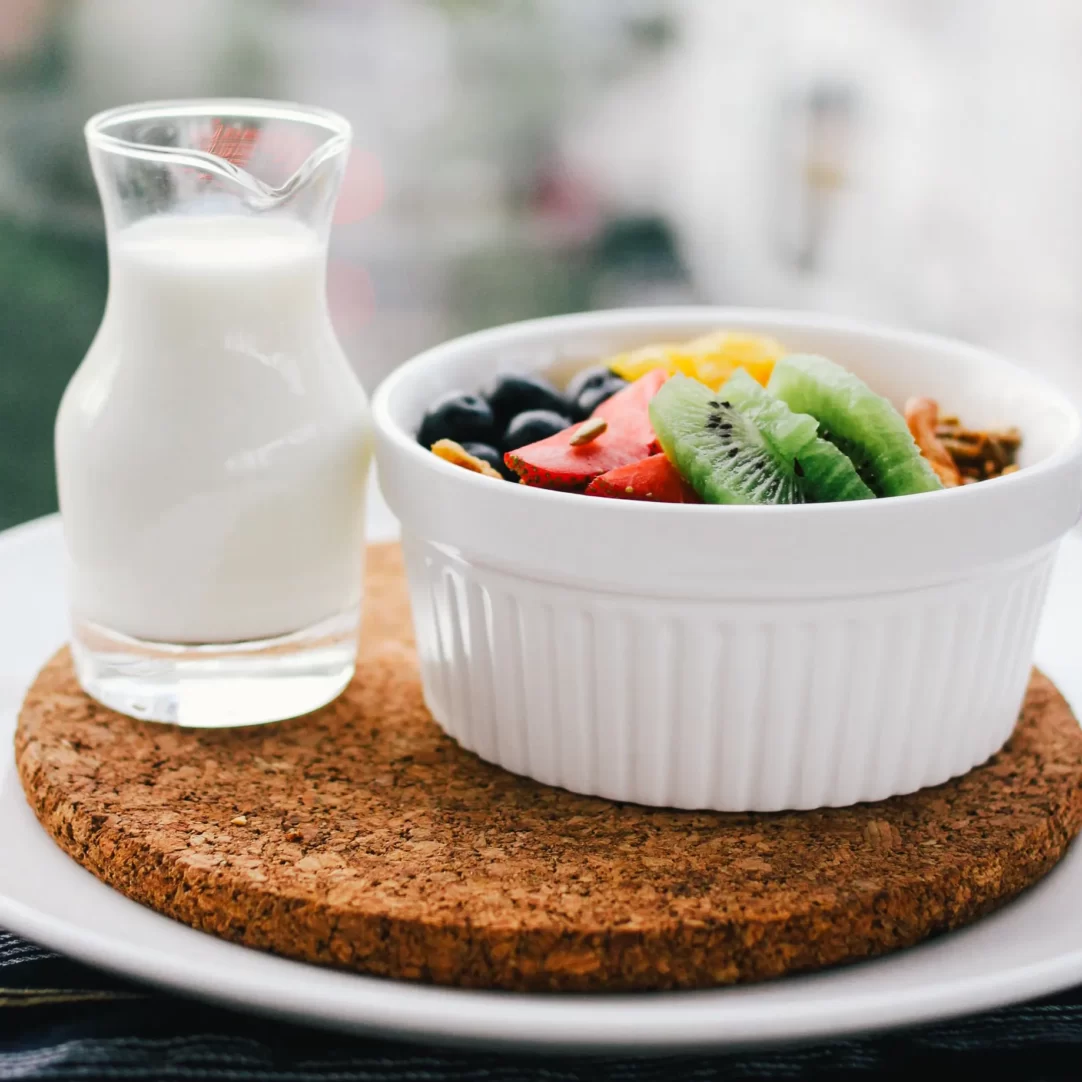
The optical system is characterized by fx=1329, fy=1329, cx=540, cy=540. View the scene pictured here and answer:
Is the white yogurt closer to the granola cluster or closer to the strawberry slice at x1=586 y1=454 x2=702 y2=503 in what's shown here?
the strawberry slice at x1=586 y1=454 x2=702 y2=503

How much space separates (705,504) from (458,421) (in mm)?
310

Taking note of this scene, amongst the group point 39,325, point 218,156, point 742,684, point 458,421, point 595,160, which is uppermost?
point 218,156

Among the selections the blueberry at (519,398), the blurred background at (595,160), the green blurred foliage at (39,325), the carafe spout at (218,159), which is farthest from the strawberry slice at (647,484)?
the green blurred foliage at (39,325)

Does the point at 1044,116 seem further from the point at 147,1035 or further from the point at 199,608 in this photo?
the point at 147,1035

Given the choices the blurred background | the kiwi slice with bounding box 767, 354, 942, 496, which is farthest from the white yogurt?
the blurred background

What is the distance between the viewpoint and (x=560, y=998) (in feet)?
3.11

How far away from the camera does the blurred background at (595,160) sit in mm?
2988

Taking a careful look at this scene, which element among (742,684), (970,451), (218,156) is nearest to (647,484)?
(742,684)

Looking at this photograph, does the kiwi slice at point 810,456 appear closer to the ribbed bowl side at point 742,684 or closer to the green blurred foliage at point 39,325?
the ribbed bowl side at point 742,684

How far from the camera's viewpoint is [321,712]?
1324 millimetres

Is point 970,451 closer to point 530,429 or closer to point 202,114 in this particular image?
point 530,429

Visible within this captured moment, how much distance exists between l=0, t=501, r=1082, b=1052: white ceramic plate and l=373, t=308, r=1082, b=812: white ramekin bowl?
18 centimetres

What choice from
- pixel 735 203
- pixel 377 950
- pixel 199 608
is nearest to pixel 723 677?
pixel 377 950

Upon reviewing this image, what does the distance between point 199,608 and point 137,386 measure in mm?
212
